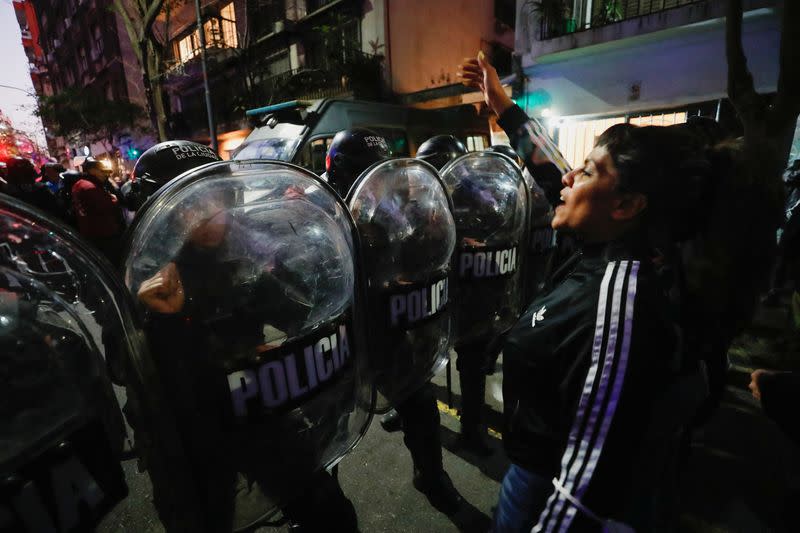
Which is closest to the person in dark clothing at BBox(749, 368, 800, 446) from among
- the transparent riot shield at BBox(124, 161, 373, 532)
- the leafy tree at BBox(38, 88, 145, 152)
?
the transparent riot shield at BBox(124, 161, 373, 532)

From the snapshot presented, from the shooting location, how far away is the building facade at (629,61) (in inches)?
288

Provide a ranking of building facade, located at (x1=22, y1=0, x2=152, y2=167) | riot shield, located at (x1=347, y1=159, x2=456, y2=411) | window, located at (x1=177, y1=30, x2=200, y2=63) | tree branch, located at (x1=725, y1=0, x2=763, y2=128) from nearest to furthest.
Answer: riot shield, located at (x1=347, y1=159, x2=456, y2=411)
tree branch, located at (x1=725, y1=0, x2=763, y2=128)
window, located at (x1=177, y1=30, x2=200, y2=63)
building facade, located at (x1=22, y1=0, x2=152, y2=167)

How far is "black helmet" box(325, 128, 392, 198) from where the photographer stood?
2.47 m

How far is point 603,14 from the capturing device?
29.2 ft

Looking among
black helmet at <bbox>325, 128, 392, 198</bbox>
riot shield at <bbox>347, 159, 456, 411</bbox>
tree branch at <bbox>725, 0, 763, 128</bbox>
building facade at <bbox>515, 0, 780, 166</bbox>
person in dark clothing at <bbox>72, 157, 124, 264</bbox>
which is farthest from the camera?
building facade at <bbox>515, 0, 780, 166</bbox>

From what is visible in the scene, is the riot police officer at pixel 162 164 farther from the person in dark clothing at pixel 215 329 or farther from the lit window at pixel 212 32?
the lit window at pixel 212 32

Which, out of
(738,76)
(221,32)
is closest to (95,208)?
(738,76)

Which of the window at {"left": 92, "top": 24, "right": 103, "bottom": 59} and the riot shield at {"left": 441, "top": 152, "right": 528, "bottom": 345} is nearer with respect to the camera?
the riot shield at {"left": 441, "top": 152, "right": 528, "bottom": 345}

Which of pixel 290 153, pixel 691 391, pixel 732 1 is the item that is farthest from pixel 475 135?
pixel 691 391

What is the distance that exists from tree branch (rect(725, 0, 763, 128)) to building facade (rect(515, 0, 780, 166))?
4168 mm

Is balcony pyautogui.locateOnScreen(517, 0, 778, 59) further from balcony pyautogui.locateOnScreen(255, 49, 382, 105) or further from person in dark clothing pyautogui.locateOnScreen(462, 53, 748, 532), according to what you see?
person in dark clothing pyautogui.locateOnScreen(462, 53, 748, 532)

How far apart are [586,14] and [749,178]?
10070 mm

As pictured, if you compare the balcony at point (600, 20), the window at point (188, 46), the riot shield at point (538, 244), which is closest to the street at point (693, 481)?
the riot shield at point (538, 244)

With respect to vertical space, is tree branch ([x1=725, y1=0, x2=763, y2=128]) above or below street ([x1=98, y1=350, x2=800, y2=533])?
above
